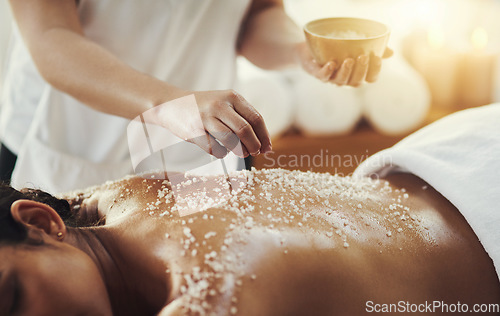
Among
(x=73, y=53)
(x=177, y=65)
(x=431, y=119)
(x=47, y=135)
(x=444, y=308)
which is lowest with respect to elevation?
(x=431, y=119)

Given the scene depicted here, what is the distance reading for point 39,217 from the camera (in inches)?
32.7

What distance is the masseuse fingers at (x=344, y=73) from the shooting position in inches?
36.8

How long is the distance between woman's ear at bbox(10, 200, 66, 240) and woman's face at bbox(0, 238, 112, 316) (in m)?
0.03

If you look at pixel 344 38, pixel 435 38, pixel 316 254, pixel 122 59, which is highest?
pixel 344 38

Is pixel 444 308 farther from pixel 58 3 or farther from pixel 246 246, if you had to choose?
pixel 58 3

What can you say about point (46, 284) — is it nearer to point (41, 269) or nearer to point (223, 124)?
point (41, 269)

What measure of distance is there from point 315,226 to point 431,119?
1.53m

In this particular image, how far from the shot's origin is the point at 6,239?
77cm

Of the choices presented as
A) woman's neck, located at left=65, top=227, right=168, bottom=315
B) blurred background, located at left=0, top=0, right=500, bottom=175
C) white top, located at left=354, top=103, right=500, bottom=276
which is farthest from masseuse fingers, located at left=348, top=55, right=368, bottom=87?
blurred background, located at left=0, top=0, right=500, bottom=175

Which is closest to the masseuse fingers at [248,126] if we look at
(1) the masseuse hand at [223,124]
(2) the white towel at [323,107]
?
(1) the masseuse hand at [223,124]

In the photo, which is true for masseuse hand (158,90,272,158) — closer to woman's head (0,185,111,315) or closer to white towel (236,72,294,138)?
woman's head (0,185,111,315)

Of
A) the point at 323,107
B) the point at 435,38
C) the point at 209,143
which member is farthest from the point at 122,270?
the point at 435,38

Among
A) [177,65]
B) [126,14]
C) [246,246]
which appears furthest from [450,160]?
[126,14]

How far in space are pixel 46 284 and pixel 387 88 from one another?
160 centimetres
